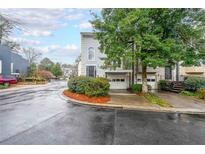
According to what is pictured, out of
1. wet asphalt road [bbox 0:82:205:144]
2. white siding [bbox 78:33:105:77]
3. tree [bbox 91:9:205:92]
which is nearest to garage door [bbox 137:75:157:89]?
white siding [bbox 78:33:105:77]

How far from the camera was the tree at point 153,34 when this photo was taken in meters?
13.8

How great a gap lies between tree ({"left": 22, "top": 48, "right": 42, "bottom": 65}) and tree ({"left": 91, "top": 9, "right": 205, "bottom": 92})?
42725 millimetres

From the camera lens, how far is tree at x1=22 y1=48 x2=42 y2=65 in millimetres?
53638

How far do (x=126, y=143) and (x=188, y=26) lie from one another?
13.2 m

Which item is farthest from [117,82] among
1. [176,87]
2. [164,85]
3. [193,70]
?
[193,70]

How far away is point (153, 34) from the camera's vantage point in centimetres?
1454

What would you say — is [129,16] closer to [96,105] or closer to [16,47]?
[96,105]

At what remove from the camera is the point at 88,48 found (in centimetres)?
2167

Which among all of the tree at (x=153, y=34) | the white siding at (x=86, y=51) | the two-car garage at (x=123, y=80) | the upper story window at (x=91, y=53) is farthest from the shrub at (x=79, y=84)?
the two-car garage at (x=123, y=80)

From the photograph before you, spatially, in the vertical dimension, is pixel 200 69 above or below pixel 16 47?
below

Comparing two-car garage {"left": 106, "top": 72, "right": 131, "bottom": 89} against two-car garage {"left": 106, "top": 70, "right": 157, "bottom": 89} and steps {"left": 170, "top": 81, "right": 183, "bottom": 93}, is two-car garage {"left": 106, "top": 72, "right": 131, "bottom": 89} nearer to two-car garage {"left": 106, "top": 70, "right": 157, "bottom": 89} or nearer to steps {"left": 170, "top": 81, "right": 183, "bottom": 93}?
two-car garage {"left": 106, "top": 70, "right": 157, "bottom": 89}

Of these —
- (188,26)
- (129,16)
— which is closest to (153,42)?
(129,16)

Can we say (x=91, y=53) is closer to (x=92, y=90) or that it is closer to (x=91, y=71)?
(x=91, y=71)

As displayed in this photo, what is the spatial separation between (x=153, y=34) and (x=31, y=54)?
46.5m
